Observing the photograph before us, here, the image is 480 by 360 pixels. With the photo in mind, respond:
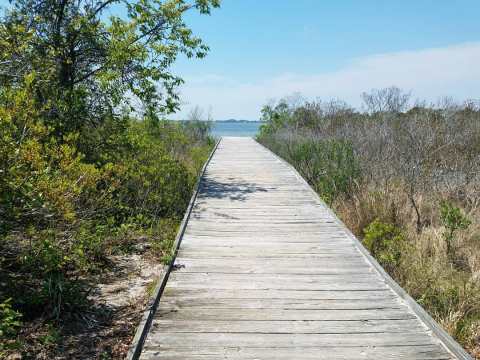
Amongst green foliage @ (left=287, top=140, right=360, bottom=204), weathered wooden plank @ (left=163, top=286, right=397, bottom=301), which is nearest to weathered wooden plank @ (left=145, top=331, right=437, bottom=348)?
weathered wooden plank @ (left=163, top=286, right=397, bottom=301)

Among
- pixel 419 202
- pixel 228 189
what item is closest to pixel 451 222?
pixel 419 202

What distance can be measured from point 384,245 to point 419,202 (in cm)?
220

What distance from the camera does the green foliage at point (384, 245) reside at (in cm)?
514

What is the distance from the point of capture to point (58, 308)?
380cm

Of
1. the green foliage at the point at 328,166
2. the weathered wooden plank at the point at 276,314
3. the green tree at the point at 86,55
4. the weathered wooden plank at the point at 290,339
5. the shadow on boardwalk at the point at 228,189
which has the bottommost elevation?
the weathered wooden plank at the point at 290,339

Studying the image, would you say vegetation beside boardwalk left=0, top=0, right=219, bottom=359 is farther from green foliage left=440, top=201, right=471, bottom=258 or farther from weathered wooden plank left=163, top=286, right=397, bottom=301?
green foliage left=440, top=201, right=471, bottom=258

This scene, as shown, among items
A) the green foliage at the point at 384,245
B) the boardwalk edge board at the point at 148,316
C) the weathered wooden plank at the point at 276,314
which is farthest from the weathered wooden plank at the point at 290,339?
the green foliage at the point at 384,245

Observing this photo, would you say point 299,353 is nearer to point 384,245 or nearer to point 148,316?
point 148,316

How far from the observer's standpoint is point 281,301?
13.0 feet

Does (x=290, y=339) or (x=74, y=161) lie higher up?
(x=74, y=161)

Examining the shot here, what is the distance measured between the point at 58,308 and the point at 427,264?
14.1ft

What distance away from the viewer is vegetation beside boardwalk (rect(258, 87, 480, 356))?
4598 millimetres

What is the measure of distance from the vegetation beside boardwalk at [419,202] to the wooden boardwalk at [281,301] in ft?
1.76

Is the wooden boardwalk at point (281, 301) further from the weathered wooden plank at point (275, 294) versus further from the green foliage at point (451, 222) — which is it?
the green foliage at point (451, 222)
